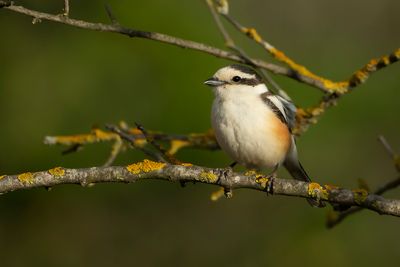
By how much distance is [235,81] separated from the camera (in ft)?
24.7

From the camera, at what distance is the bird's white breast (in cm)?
711

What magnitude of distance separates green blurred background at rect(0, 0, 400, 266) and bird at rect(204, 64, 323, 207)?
60.1 inches

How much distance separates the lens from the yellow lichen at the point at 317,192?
5.20 meters

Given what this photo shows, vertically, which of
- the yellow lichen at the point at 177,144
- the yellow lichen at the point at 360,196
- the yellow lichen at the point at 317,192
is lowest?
the yellow lichen at the point at 177,144

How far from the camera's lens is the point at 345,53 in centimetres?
1127

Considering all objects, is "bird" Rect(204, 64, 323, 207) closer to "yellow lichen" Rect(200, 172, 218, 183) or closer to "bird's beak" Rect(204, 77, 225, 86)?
"bird's beak" Rect(204, 77, 225, 86)

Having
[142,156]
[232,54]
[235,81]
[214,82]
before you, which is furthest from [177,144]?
[142,156]

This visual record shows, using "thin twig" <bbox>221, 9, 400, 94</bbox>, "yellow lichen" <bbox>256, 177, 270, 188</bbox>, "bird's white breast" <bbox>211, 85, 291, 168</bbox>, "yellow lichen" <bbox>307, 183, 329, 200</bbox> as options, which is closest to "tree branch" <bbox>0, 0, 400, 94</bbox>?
"thin twig" <bbox>221, 9, 400, 94</bbox>

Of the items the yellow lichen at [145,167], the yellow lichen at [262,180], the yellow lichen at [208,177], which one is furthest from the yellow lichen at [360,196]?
the yellow lichen at [145,167]

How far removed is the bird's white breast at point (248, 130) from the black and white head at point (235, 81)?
0.05 m

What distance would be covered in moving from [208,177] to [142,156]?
3536 mm

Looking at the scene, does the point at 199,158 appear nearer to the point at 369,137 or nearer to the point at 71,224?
the point at 71,224

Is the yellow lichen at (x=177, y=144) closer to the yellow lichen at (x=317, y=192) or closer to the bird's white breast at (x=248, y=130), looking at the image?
the bird's white breast at (x=248, y=130)

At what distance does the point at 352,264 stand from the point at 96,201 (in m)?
3.46
